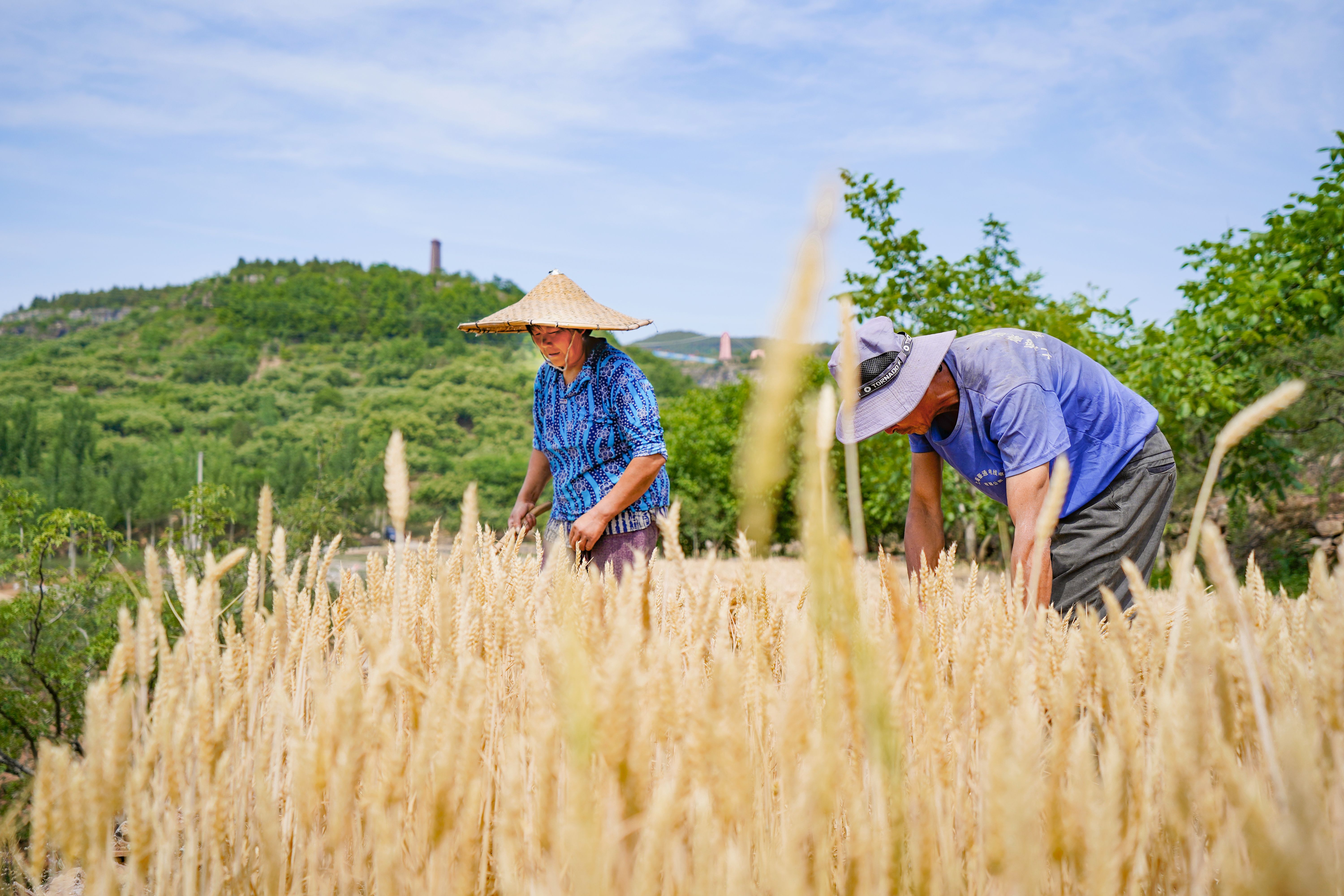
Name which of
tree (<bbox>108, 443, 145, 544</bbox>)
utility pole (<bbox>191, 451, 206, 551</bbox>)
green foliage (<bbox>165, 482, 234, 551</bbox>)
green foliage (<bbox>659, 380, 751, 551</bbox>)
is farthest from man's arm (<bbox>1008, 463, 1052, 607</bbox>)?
tree (<bbox>108, 443, 145, 544</bbox>)

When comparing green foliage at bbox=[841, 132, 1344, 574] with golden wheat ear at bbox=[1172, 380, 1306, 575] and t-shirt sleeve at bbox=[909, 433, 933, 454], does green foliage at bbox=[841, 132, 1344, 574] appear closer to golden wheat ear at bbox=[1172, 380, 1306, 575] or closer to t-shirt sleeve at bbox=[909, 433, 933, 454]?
t-shirt sleeve at bbox=[909, 433, 933, 454]

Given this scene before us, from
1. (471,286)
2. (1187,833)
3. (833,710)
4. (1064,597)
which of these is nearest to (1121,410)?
(1064,597)

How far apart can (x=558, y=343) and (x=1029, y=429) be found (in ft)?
5.61

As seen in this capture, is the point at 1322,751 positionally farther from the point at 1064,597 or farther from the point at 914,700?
the point at 1064,597

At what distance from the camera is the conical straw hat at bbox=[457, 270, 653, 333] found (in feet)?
9.98

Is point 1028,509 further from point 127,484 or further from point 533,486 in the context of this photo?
point 127,484

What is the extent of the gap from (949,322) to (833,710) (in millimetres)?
6194

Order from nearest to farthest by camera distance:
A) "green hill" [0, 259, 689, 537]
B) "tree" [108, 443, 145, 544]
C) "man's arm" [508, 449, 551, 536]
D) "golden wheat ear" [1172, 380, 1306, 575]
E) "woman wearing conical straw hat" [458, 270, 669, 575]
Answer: "golden wheat ear" [1172, 380, 1306, 575], "woman wearing conical straw hat" [458, 270, 669, 575], "man's arm" [508, 449, 551, 536], "green hill" [0, 259, 689, 537], "tree" [108, 443, 145, 544]

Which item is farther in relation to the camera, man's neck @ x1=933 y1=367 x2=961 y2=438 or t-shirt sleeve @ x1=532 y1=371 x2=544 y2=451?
t-shirt sleeve @ x1=532 y1=371 x2=544 y2=451

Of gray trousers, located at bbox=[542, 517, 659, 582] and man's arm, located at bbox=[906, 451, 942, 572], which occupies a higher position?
man's arm, located at bbox=[906, 451, 942, 572]

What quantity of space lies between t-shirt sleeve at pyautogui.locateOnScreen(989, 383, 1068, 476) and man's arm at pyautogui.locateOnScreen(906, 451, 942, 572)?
547mm

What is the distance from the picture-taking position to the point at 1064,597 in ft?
8.38

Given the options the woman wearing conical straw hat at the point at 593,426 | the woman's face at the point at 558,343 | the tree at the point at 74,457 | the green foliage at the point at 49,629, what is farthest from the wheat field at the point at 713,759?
the tree at the point at 74,457

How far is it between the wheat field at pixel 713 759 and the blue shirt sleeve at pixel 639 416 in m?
1.46
